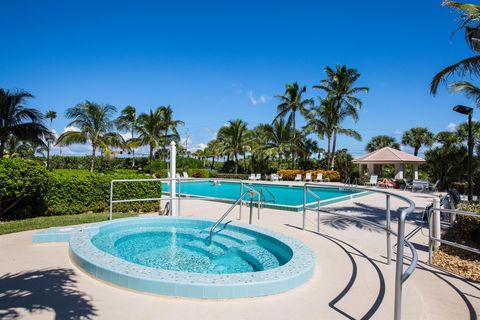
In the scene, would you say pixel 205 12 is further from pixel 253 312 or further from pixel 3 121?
pixel 253 312

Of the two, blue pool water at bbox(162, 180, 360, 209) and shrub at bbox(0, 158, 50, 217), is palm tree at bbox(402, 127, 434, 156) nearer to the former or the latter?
blue pool water at bbox(162, 180, 360, 209)

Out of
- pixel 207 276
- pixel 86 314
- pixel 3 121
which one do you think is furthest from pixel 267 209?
pixel 3 121

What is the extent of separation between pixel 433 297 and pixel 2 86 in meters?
19.4

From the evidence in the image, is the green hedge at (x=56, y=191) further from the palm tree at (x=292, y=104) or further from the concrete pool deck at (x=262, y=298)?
the palm tree at (x=292, y=104)

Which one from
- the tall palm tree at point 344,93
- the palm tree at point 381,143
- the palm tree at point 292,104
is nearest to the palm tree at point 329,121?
the tall palm tree at point 344,93

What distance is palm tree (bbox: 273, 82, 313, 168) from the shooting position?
28.3m

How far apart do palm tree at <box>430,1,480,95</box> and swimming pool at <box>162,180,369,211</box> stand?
4807mm

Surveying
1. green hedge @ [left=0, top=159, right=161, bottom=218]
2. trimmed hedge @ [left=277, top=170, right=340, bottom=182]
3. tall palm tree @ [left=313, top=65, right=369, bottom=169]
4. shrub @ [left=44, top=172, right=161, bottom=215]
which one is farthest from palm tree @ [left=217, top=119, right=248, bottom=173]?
shrub @ [left=44, top=172, right=161, bottom=215]

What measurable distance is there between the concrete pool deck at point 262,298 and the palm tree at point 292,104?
24.3m

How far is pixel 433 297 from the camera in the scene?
364 cm

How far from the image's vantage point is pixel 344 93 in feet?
87.5

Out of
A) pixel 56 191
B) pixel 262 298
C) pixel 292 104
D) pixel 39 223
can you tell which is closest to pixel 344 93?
pixel 292 104

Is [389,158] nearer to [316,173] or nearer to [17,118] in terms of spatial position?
[316,173]

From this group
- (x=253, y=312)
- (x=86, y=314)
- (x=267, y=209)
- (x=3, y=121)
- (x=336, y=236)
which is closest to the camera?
(x=86, y=314)
